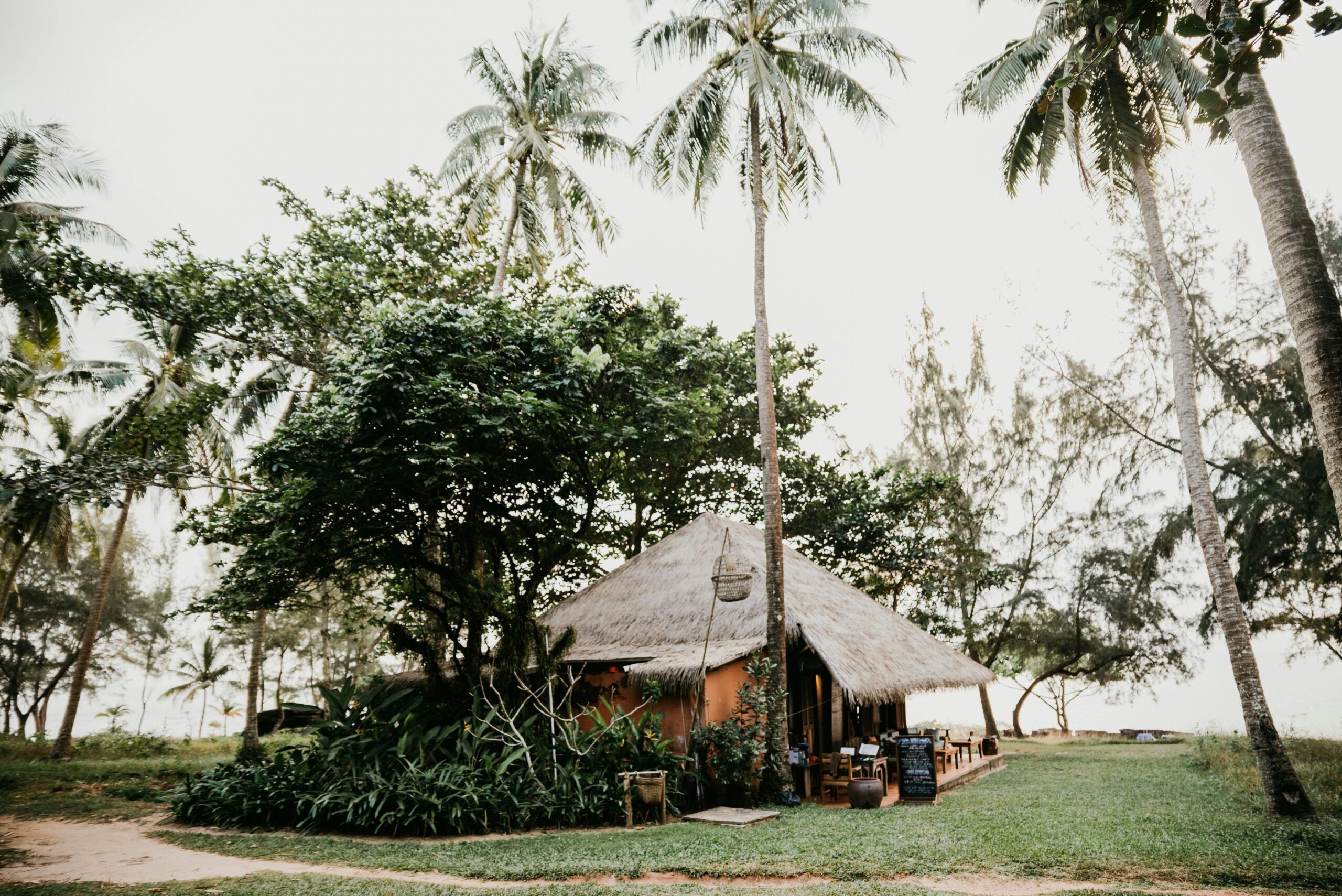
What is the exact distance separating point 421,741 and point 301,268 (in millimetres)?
9711

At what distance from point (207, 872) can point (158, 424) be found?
8815mm

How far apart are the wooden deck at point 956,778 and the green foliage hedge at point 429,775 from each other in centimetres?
252

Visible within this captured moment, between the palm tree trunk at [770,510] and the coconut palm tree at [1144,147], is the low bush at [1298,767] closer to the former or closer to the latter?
the coconut palm tree at [1144,147]

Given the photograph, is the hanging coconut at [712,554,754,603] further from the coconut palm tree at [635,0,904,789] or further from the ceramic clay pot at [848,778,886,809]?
the ceramic clay pot at [848,778,886,809]

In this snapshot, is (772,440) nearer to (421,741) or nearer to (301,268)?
(421,741)

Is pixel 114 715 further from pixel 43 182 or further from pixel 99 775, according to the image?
pixel 43 182

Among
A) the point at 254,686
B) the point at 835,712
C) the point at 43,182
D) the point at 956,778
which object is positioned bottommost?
the point at 956,778

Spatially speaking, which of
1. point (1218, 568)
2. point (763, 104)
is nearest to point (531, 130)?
point (763, 104)

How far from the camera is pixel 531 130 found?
15.8 meters

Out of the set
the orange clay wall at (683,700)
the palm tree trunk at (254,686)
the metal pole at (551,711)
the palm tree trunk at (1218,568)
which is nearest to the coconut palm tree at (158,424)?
the palm tree trunk at (254,686)

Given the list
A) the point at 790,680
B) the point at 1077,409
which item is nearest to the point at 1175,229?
the point at 1077,409

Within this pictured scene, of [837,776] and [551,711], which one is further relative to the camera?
[837,776]

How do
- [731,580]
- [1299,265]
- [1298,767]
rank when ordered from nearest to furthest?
[1299,265] → [731,580] → [1298,767]

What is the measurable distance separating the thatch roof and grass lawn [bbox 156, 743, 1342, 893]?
224cm
